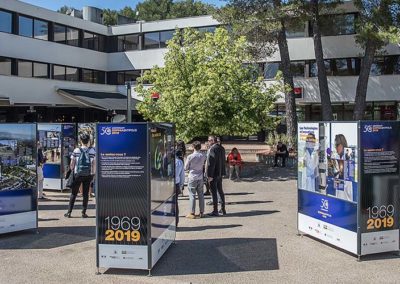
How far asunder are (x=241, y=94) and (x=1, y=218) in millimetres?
11551

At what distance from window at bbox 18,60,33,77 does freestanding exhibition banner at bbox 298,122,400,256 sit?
24149 mm

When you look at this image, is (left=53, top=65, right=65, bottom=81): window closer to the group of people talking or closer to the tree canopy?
the group of people talking

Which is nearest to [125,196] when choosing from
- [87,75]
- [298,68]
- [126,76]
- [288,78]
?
[288,78]

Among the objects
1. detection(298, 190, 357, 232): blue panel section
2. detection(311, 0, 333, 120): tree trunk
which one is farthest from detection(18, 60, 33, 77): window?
detection(298, 190, 357, 232): blue panel section

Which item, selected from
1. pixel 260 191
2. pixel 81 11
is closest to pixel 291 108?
pixel 260 191

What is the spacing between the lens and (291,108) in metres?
24.6

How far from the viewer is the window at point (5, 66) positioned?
2738 centimetres

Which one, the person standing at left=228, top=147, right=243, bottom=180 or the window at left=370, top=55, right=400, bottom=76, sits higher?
the window at left=370, top=55, right=400, bottom=76

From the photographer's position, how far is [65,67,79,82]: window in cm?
3269

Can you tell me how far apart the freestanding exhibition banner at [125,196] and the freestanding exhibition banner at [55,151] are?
9222 mm

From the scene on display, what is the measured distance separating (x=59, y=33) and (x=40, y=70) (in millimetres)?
3271

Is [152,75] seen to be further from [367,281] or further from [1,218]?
[367,281]

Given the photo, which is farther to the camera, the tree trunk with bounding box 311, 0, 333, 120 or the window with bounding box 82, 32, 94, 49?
the window with bounding box 82, 32, 94, 49

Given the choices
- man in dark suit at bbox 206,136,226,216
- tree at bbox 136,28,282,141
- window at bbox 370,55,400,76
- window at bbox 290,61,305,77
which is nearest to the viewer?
man in dark suit at bbox 206,136,226,216
